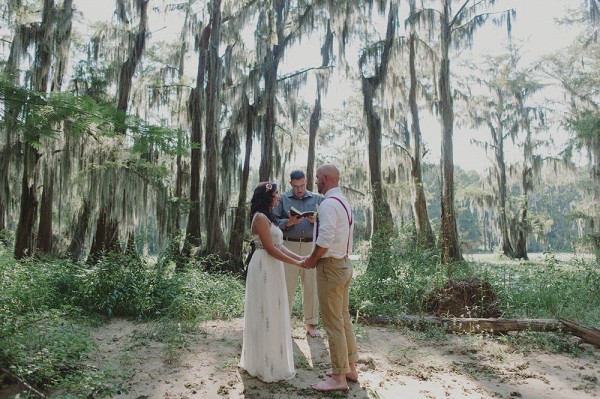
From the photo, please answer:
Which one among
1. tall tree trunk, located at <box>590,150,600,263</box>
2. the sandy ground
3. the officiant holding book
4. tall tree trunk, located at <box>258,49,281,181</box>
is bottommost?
the sandy ground

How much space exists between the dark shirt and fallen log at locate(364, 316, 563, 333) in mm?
1581

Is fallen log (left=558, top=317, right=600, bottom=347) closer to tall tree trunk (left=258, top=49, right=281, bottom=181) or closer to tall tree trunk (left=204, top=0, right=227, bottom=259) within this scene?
tall tree trunk (left=204, top=0, right=227, bottom=259)

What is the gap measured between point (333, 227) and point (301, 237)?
5.62 ft

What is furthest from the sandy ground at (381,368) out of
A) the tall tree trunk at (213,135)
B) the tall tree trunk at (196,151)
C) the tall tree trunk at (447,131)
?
the tall tree trunk at (447,131)

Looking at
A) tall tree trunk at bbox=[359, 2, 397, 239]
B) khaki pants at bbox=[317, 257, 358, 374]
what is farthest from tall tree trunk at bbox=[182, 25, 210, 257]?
khaki pants at bbox=[317, 257, 358, 374]

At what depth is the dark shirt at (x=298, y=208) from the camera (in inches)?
192

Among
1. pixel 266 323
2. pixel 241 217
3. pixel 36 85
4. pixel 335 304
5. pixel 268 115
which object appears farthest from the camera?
pixel 241 217

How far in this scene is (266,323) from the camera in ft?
11.4

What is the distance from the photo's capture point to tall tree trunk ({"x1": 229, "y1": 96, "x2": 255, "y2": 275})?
11539 mm

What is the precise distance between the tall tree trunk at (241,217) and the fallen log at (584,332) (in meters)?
7.83

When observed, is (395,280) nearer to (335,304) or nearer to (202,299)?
(202,299)

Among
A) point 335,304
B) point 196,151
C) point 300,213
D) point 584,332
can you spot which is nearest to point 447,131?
point 196,151

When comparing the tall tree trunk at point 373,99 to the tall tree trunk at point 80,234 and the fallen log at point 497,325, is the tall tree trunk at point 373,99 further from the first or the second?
the tall tree trunk at point 80,234

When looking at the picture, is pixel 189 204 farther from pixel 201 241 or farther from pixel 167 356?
pixel 167 356
